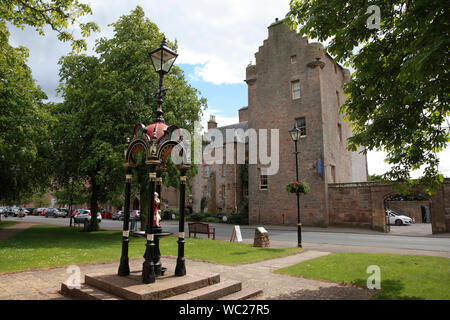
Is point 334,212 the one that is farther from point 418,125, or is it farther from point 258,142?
point 418,125

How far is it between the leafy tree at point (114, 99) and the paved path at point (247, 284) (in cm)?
803

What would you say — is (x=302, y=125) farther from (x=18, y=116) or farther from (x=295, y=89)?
(x=18, y=116)

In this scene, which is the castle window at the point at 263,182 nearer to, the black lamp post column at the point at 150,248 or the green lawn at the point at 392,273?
the green lawn at the point at 392,273

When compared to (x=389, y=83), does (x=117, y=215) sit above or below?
below

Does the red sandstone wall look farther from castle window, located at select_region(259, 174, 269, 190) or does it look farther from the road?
castle window, located at select_region(259, 174, 269, 190)

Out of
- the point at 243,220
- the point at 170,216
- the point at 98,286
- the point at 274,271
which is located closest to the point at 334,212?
the point at 243,220

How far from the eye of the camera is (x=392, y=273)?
25.0 ft

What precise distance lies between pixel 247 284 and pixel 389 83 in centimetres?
550

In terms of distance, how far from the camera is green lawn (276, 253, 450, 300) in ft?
19.1

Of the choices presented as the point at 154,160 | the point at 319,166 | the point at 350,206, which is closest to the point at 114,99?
the point at 154,160

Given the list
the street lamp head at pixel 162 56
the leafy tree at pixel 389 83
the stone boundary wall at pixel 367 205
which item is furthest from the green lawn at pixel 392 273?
the stone boundary wall at pixel 367 205

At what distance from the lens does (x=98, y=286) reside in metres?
6.00

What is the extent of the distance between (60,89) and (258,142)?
20401 millimetres

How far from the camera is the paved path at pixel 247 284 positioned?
19.2 ft
